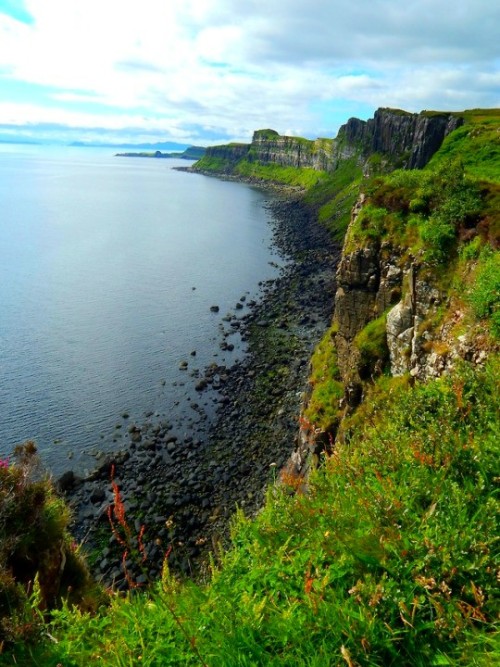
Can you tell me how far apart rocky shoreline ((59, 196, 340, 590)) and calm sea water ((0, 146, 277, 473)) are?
289cm

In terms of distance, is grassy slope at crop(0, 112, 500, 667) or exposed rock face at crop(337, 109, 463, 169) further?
exposed rock face at crop(337, 109, 463, 169)

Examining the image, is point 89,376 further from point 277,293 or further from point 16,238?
point 16,238

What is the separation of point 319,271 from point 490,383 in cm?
7819

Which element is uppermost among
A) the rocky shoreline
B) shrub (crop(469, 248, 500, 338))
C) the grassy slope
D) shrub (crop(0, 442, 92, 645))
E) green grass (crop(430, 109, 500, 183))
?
green grass (crop(430, 109, 500, 183))

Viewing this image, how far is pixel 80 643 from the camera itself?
6.44 m

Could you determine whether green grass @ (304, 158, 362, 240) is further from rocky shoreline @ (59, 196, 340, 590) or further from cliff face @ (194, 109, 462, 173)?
rocky shoreline @ (59, 196, 340, 590)

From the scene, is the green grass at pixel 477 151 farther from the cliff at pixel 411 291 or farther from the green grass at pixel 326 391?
the green grass at pixel 326 391

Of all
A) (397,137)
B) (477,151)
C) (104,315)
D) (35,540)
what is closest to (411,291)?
(35,540)

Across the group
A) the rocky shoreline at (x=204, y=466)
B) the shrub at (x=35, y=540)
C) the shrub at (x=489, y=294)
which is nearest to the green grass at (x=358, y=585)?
the shrub at (x=35, y=540)

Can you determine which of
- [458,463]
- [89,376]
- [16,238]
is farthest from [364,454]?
[16,238]

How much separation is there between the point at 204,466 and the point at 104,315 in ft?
120

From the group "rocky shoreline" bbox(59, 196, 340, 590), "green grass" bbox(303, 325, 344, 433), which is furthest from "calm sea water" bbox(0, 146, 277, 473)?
"green grass" bbox(303, 325, 344, 433)

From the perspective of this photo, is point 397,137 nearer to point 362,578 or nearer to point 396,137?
point 396,137

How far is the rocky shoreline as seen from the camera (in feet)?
91.1
